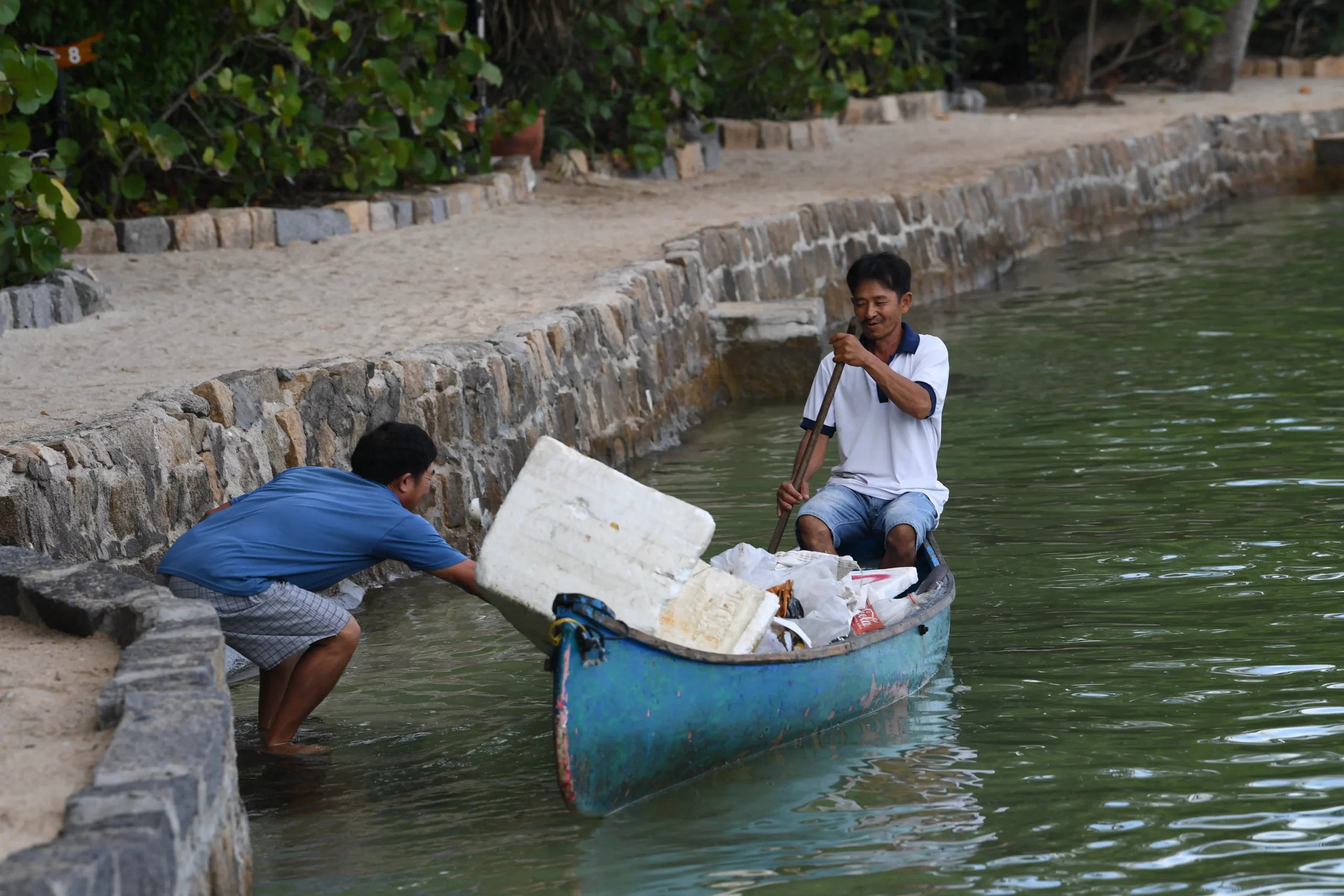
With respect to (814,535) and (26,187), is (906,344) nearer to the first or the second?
(814,535)

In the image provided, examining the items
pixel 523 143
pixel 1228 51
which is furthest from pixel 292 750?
pixel 1228 51

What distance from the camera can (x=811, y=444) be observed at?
6.46 m

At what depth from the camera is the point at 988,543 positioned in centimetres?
770

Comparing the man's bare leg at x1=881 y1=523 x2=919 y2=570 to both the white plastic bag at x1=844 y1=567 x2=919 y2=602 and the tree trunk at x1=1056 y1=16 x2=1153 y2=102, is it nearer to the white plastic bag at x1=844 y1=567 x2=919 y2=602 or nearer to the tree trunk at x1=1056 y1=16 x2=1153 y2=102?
the white plastic bag at x1=844 y1=567 x2=919 y2=602

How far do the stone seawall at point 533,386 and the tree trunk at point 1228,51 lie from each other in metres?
6.39

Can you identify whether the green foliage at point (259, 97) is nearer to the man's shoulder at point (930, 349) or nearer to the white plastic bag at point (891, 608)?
the man's shoulder at point (930, 349)

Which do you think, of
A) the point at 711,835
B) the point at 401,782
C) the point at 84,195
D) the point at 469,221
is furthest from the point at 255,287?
the point at 711,835

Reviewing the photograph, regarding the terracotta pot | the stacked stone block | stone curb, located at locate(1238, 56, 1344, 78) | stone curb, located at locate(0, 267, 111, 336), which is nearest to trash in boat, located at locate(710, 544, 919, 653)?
the stacked stone block

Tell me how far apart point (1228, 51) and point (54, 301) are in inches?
798

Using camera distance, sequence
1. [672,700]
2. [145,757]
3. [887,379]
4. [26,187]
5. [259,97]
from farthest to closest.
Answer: [259,97]
[26,187]
[887,379]
[672,700]
[145,757]

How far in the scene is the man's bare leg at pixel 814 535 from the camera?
624 cm

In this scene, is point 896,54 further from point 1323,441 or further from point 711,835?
point 711,835

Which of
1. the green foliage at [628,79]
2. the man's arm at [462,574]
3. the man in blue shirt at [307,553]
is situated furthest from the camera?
the green foliage at [628,79]

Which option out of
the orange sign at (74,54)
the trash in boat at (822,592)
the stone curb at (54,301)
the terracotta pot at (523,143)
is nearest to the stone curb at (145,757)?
the trash in boat at (822,592)
